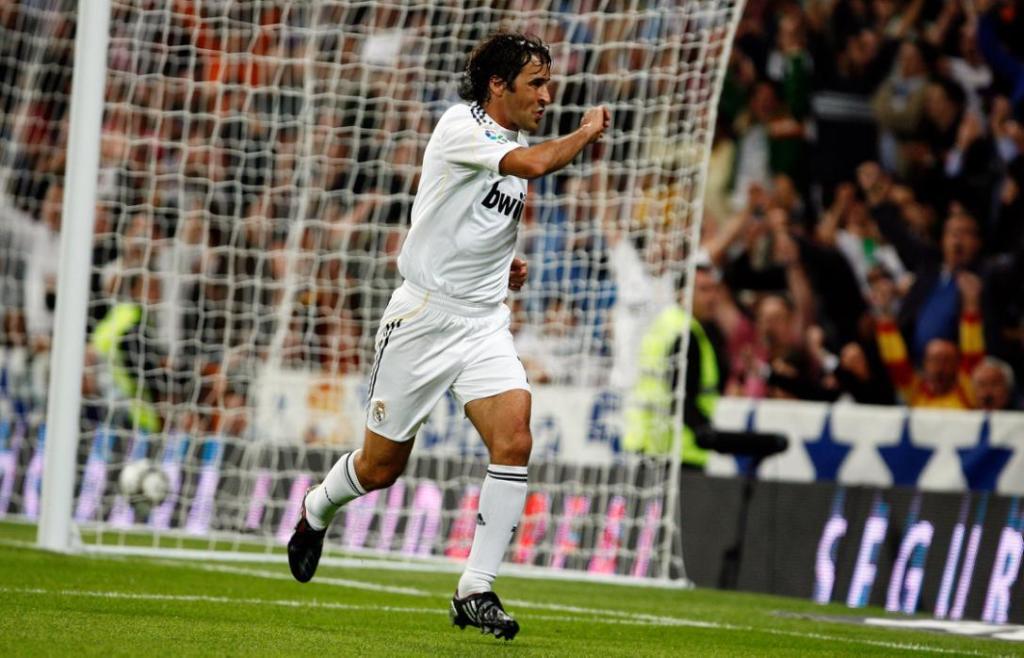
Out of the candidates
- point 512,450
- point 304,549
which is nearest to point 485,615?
point 512,450

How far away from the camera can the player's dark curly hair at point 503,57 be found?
648cm

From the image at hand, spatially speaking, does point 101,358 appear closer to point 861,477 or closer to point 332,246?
point 332,246

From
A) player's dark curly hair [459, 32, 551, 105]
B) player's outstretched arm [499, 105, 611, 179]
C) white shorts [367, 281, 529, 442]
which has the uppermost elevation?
player's dark curly hair [459, 32, 551, 105]

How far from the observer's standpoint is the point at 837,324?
1408cm

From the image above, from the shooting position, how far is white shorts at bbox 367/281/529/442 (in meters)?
6.51

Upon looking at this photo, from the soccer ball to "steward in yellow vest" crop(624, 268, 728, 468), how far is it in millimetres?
3194

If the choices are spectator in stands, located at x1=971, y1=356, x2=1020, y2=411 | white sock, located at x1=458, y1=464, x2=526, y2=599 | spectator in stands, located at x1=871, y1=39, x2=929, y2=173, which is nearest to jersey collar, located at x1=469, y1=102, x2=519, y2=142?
white sock, located at x1=458, y1=464, x2=526, y2=599

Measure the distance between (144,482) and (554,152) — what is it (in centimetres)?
672

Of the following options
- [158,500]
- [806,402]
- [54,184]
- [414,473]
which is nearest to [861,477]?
[806,402]

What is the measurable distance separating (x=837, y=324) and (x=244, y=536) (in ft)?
16.8

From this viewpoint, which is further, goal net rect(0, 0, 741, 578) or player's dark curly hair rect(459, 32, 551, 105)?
goal net rect(0, 0, 741, 578)

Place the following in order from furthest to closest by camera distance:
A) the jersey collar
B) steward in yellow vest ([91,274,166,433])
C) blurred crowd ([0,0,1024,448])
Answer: steward in yellow vest ([91,274,166,433])
blurred crowd ([0,0,1024,448])
the jersey collar

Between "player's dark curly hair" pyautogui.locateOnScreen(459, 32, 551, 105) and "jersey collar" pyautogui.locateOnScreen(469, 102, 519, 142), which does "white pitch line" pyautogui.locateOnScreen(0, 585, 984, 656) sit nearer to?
"jersey collar" pyautogui.locateOnScreen(469, 102, 519, 142)

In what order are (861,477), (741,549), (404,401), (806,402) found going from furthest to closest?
(806,402) → (861,477) → (741,549) → (404,401)
